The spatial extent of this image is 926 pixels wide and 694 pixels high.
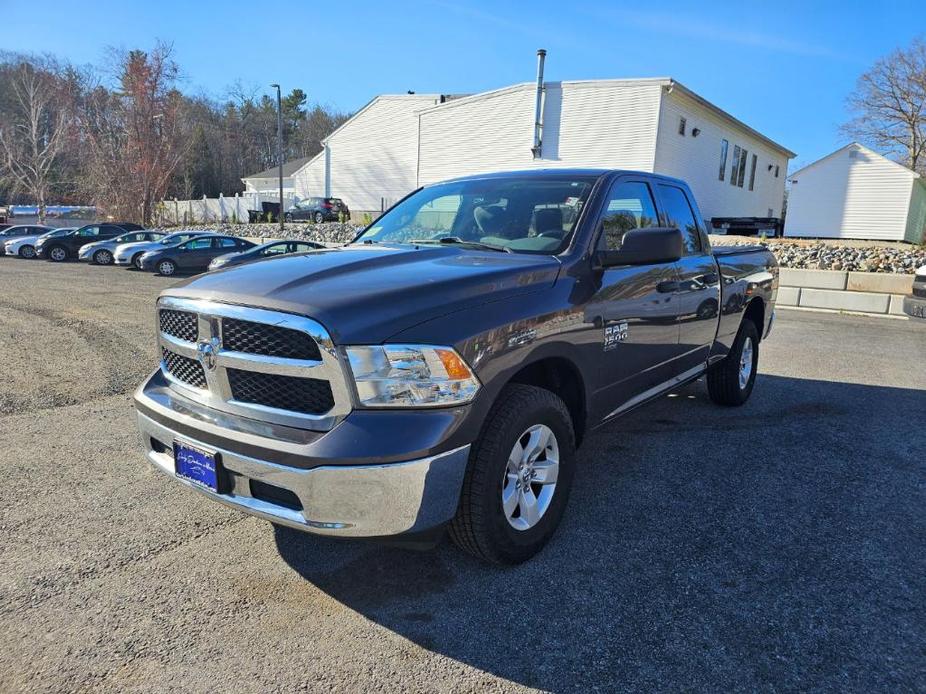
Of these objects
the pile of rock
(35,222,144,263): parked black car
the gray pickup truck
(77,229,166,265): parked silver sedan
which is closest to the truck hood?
the gray pickup truck

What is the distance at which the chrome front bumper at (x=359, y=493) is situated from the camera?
92.1 inches

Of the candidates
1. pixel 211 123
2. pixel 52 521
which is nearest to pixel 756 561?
pixel 52 521

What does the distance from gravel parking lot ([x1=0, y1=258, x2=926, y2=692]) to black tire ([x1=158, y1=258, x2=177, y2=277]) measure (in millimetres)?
17120

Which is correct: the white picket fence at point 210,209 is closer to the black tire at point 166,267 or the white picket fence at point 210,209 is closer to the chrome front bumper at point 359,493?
the black tire at point 166,267

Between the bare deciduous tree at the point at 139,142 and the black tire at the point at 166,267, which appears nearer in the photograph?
the black tire at the point at 166,267

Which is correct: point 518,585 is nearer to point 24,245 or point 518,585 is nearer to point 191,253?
point 191,253

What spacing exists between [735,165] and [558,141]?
36.1 feet

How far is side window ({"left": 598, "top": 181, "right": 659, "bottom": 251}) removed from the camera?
364 cm

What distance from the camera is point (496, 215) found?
3.81 m

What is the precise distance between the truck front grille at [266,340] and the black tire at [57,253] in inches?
1128

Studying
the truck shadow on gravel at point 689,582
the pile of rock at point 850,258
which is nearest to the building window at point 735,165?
the pile of rock at point 850,258

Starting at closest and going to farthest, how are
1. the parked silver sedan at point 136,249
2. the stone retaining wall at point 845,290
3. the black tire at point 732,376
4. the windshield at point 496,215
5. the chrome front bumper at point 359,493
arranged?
the chrome front bumper at point 359,493
the windshield at point 496,215
the black tire at point 732,376
the stone retaining wall at point 845,290
the parked silver sedan at point 136,249

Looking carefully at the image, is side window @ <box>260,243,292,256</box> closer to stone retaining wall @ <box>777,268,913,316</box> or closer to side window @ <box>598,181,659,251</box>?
stone retaining wall @ <box>777,268,913,316</box>

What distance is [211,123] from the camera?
7381 cm
